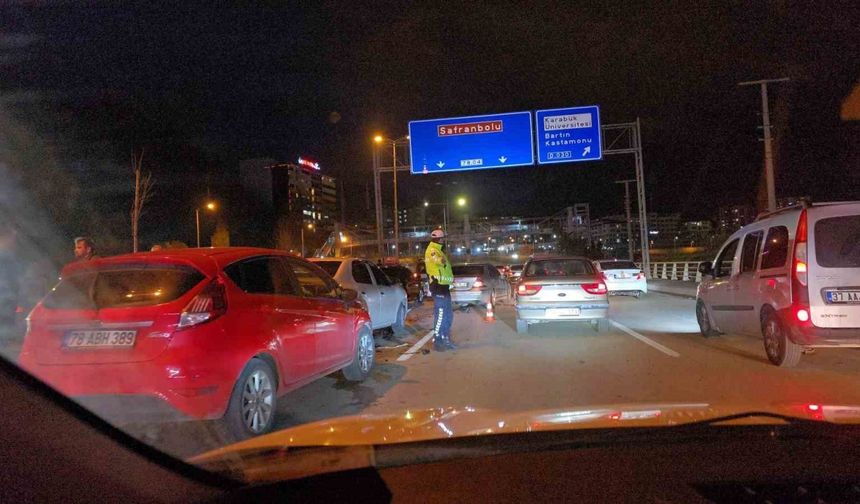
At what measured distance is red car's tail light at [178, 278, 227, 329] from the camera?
4.78m

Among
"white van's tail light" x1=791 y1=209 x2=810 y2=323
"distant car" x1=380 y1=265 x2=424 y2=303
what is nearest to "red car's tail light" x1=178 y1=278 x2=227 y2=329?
"white van's tail light" x1=791 y1=209 x2=810 y2=323

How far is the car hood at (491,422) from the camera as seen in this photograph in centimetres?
339

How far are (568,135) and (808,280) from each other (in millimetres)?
19822

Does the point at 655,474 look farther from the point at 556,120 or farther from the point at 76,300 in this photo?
the point at 556,120

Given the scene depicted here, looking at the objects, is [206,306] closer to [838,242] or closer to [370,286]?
[370,286]

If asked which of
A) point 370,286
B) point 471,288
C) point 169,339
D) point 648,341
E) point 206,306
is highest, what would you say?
point 206,306

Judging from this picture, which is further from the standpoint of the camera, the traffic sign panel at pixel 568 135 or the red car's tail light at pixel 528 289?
the traffic sign panel at pixel 568 135

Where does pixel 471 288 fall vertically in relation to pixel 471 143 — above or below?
below

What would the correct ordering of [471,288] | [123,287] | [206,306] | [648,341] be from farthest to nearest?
[471,288], [648,341], [123,287], [206,306]

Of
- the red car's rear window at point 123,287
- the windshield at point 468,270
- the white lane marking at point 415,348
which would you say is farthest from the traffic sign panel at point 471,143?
the red car's rear window at point 123,287

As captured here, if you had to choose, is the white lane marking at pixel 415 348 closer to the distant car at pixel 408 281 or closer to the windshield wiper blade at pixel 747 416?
the windshield wiper blade at pixel 747 416

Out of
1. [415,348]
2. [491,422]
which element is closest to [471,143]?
[415,348]

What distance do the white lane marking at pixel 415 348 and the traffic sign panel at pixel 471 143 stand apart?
46.9 feet

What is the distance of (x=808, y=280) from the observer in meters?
7.36
